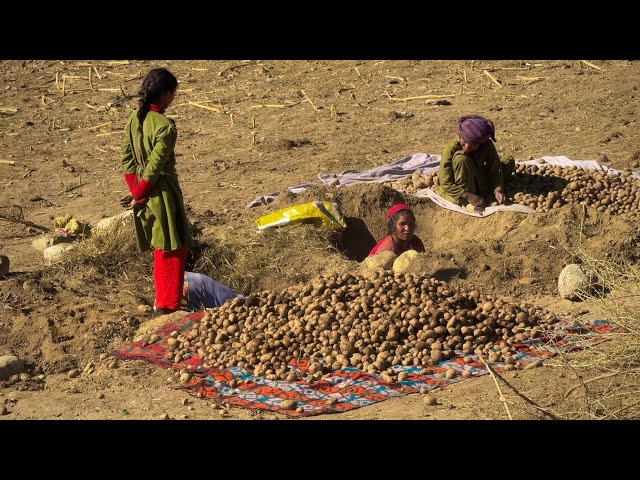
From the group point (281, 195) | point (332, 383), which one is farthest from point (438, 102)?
point (332, 383)

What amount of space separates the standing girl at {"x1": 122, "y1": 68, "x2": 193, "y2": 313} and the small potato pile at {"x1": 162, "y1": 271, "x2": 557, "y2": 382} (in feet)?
1.55

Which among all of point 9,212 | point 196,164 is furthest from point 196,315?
point 196,164

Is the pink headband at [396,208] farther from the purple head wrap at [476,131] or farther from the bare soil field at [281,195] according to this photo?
the purple head wrap at [476,131]

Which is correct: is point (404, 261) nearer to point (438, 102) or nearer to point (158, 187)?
point (158, 187)

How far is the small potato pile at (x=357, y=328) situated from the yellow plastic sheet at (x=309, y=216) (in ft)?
5.07

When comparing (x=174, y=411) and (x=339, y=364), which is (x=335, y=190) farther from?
(x=174, y=411)

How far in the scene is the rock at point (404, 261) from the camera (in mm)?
6992

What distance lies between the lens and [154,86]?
5.99 meters

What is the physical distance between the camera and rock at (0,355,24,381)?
560 cm

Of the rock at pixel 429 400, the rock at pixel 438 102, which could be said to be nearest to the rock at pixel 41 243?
the rock at pixel 429 400

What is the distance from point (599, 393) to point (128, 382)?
8.19 ft

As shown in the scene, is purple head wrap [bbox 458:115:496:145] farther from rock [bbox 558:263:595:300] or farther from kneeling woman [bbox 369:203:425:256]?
rock [bbox 558:263:595:300]

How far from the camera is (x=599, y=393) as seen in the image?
478cm

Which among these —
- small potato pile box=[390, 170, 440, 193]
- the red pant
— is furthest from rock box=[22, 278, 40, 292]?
small potato pile box=[390, 170, 440, 193]
